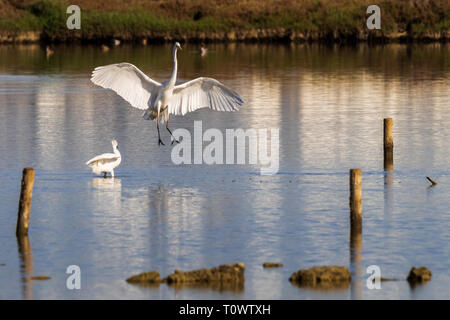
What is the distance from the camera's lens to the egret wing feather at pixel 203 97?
2123cm

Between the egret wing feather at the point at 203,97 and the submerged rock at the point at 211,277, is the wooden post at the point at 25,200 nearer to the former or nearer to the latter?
the submerged rock at the point at 211,277

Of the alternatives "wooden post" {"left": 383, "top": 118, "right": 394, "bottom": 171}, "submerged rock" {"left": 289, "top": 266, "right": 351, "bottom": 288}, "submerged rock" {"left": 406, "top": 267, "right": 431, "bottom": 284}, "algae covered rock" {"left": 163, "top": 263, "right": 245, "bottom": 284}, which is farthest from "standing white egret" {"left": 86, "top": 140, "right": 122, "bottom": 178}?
"submerged rock" {"left": 406, "top": 267, "right": 431, "bottom": 284}

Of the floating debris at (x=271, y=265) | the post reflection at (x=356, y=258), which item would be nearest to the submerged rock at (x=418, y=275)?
the post reflection at (x=356, y=258)

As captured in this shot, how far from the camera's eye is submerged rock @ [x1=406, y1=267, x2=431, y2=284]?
14297mm

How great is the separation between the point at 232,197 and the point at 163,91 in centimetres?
327

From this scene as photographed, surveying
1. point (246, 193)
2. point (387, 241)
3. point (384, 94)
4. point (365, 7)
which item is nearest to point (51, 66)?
point (384, 94)

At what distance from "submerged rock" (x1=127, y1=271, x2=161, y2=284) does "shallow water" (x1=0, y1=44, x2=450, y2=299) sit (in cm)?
15

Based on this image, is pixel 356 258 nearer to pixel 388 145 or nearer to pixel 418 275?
pixel 418 275

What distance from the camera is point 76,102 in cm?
3728

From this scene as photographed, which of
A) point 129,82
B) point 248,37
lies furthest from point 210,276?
point 248,37

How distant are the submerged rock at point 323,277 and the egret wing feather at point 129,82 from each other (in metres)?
8.06

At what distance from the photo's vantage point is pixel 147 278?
46.6ft

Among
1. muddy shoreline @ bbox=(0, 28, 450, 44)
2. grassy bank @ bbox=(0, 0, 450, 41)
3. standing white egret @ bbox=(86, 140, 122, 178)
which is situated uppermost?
grassy bank @ bbox=(0, 0, 450, 41)

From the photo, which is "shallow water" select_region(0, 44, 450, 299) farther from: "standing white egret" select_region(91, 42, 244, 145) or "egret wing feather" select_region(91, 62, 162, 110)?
"egret wing feather" select_region(91, 62, 162, 110)
